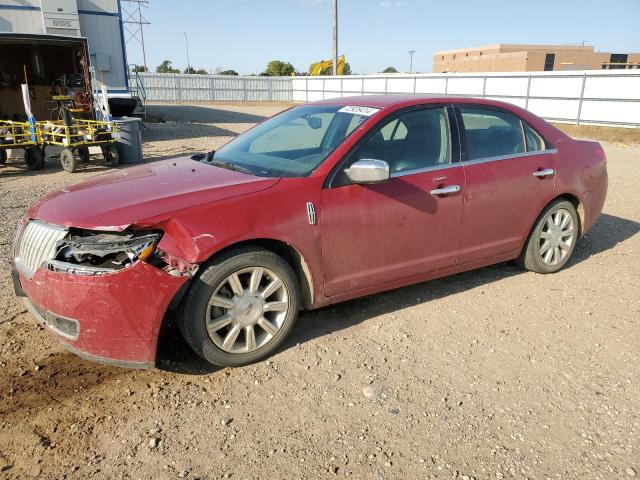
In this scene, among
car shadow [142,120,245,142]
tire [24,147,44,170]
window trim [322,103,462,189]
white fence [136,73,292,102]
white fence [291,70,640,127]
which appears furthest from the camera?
white fence [136,73,292,102]

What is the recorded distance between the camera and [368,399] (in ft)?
10.3

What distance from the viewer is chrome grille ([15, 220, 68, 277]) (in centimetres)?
307

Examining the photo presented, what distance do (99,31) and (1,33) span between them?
11.4 ft

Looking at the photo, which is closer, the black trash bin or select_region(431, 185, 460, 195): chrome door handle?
select_region(431, 185, 460, 195): chrome door handle

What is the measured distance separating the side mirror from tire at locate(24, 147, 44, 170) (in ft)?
31.6

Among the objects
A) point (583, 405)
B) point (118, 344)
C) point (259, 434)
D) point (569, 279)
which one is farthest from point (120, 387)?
point (569, 279)

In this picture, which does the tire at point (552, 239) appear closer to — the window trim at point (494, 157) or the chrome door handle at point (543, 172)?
the chrome door handle at point (543, 172)

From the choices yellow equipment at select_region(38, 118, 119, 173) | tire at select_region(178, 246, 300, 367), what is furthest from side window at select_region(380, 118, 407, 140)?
yellow equipment at select_region(38, 118, 119, 173)

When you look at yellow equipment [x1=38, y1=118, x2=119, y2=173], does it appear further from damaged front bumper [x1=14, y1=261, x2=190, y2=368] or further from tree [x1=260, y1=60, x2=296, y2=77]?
tree [x1=260, y1=60, x2=296, y2=77]

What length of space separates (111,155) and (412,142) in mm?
9089

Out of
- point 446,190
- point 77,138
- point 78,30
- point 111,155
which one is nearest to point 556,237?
point 446,190

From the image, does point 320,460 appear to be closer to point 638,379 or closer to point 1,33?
point 638,379

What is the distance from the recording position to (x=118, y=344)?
2965mm

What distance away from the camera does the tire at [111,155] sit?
11367mm
